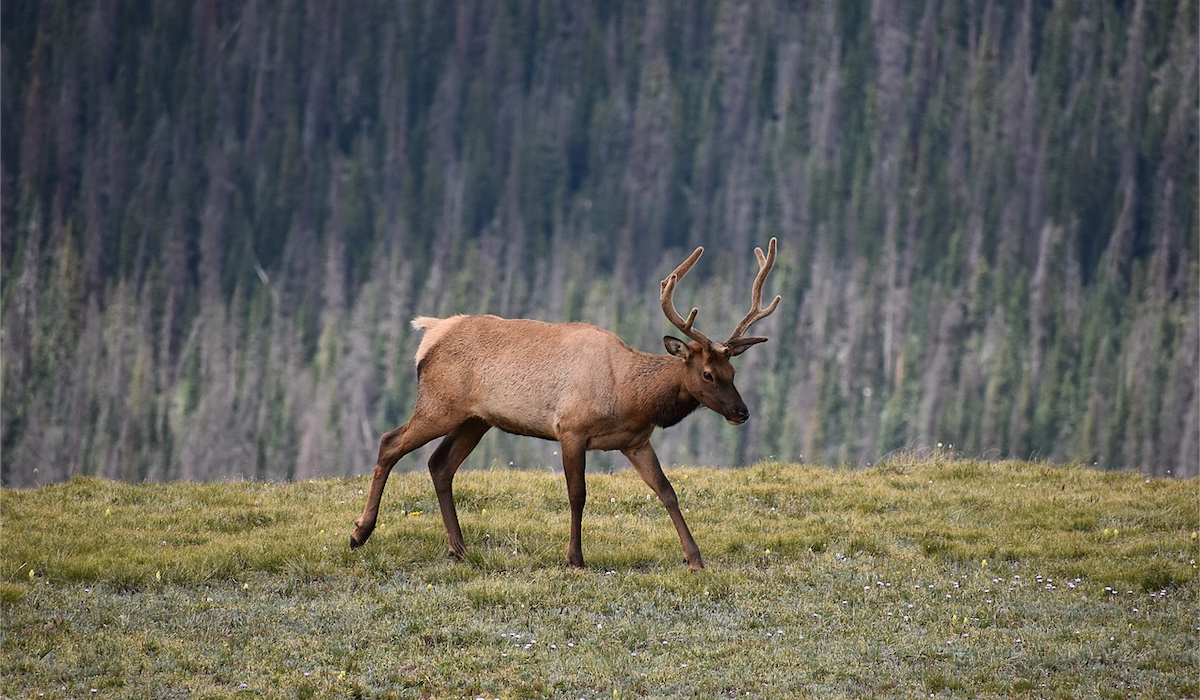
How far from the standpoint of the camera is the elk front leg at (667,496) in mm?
13930

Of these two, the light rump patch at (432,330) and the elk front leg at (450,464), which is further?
the light rump patch at (432,330)

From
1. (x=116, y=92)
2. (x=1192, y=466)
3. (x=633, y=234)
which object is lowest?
(x=1192, y=466)

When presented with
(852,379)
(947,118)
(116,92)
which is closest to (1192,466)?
(852,379)

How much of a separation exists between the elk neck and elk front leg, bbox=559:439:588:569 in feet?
2.66

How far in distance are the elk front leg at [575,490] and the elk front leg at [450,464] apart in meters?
1.15

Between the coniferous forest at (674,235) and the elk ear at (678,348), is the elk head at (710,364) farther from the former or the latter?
the coniferous forest at (674,235)

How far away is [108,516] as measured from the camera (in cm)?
1573

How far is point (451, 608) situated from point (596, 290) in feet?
535

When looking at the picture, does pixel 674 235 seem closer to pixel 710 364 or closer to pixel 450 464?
pixel 450 464

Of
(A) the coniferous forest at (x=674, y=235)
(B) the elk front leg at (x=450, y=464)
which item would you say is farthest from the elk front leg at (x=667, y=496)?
(A) the coniferous forest at (x=674, y=235)

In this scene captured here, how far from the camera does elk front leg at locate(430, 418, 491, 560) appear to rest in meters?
14.5

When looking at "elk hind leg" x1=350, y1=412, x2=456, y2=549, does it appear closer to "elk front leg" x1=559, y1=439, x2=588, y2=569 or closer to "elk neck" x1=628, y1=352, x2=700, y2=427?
"elk front leg" x1=559, y1=439, x2=588, y2=569

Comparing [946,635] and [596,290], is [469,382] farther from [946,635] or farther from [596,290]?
[596,290]

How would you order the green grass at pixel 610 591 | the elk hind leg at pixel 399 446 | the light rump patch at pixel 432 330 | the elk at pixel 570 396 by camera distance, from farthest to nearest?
the light rump patch at pixel 432 330 → the elk hind leg at pixel 399 446 → the elk at pixel 570 396 → the green grass at pixel 610 591
